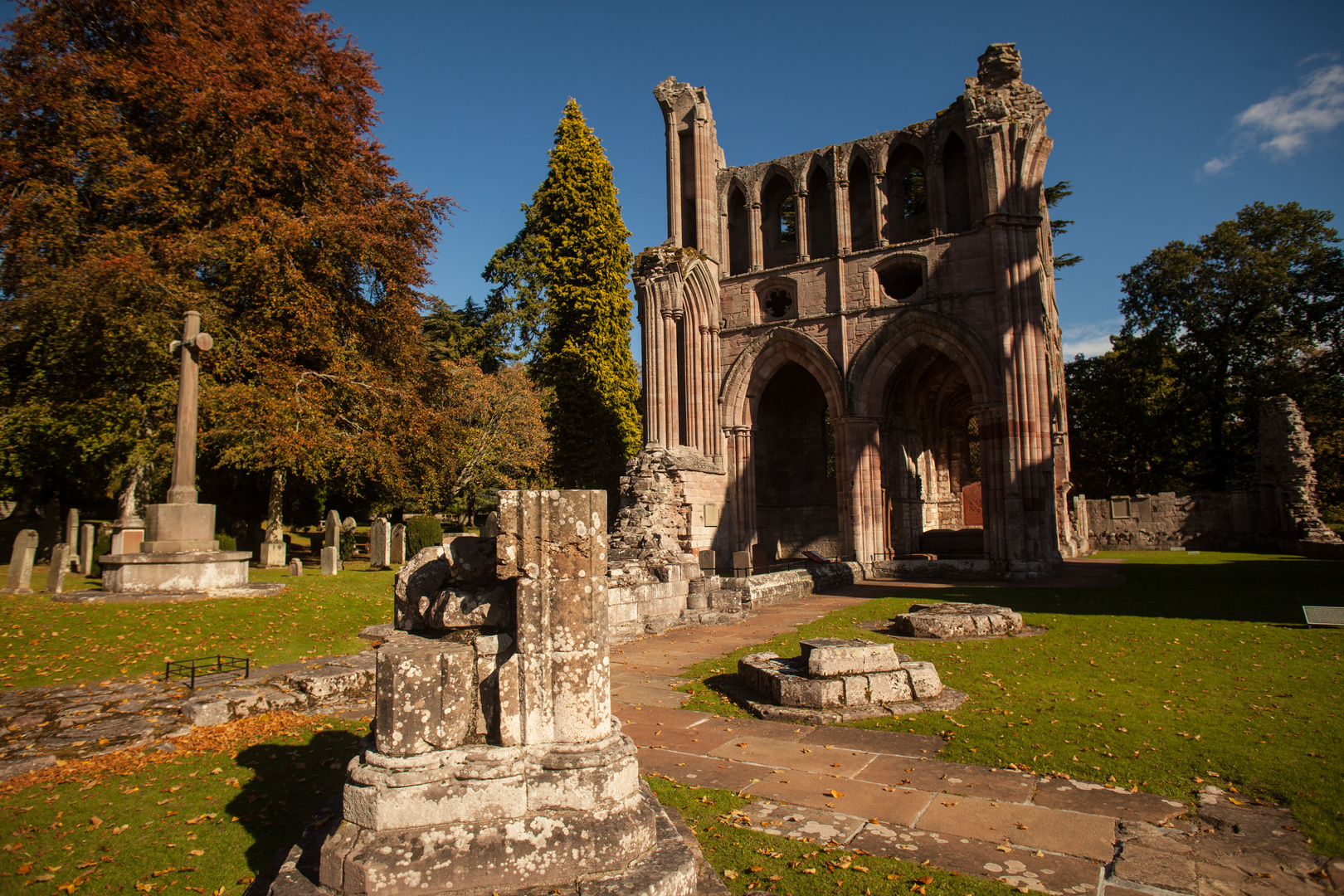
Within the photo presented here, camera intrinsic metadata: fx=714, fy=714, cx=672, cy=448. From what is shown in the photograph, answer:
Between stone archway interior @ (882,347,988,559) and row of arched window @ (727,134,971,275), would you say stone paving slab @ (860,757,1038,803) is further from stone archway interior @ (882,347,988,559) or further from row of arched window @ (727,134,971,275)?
row of arched window @ (727,134,971,275)

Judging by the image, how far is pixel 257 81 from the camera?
17750 mm

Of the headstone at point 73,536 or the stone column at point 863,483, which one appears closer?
the headstone at point 73,536

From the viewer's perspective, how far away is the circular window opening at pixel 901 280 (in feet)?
67.5

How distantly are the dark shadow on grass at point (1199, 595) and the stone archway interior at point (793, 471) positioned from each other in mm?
8140

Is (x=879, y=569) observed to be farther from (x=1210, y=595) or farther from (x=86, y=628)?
(x=86, y=628)

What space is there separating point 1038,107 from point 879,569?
12.8 metres

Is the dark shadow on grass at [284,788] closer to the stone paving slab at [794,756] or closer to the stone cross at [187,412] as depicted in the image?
the stone paving slab at [794,756]

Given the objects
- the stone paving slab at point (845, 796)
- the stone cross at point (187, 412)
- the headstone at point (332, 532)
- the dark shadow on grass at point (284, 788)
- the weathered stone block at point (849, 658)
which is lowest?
the stone paving slab at point (845, 796)

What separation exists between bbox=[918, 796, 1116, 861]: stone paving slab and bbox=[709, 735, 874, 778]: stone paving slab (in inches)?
29.3

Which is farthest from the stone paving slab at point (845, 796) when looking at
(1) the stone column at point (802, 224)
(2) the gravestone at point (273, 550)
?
(1) the stone column at point (802, 224)

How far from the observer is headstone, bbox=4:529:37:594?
11.6 metres

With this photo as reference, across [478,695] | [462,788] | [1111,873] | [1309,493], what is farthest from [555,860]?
[1309,493]

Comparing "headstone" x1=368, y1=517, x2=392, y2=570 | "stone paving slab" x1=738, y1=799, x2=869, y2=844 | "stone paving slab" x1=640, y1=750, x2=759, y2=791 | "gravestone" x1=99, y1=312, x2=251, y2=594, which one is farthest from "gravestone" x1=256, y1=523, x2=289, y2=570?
"stone paving slab" x1=738, y1=799, x2=869, y2=844

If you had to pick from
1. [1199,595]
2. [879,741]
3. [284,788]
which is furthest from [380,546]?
[1199,595]
